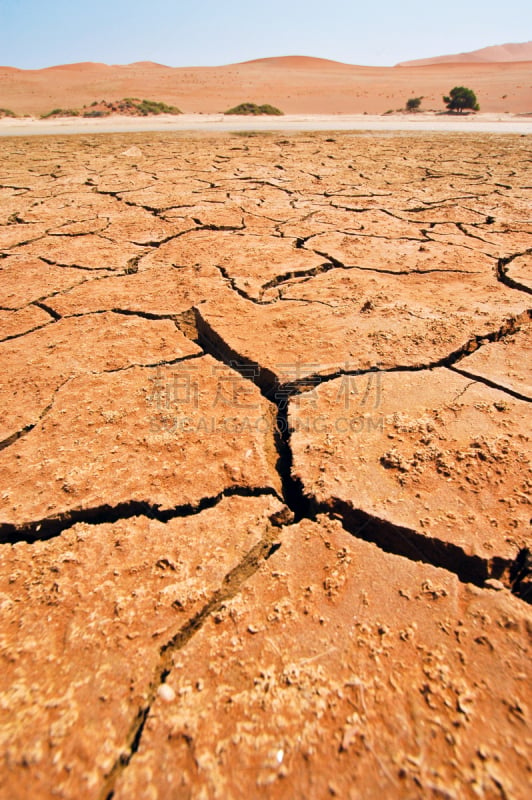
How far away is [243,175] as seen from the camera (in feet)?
13.6

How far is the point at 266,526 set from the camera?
3.15ft

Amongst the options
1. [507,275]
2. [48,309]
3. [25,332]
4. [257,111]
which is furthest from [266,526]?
[257,111]

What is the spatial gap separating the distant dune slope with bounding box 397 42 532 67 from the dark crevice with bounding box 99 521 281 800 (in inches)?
4579

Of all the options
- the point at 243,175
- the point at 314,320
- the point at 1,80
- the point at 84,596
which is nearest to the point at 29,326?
the point at 314,320

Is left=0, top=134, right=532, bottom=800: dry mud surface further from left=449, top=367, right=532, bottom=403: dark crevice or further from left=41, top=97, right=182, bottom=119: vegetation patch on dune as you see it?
left=41, top=97, right=182, bottom=119: vegetation patch on dune

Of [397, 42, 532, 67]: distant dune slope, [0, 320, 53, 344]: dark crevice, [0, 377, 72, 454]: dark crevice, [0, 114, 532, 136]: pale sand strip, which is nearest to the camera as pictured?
[0, 377, 72, 454]: dark crevice

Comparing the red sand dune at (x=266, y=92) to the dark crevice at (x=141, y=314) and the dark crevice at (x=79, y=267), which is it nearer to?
the dark crevice at (x=79, y=267)

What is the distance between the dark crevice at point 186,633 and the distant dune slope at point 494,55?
116301mm

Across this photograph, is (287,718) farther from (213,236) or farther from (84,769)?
(213,236)

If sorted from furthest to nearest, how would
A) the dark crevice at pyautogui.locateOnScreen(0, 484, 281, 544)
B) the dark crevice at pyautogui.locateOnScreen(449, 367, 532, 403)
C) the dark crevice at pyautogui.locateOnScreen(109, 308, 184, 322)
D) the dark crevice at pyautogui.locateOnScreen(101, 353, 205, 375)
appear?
the dark crevice at pyautogui.locateOnScreen(109, 308, 184, 322), the dark crevice at pyautogui.locateOnScreen(101, 353, 205, 375), the dark crevice at pyautogui.locateOnScreen(449, 367, 532, 403), the dark crevice at pyautogui.locateOnScreen(0, 484, 281, 544)

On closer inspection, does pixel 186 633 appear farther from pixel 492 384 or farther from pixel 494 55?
pixel 494 55

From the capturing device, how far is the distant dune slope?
88.7 metres

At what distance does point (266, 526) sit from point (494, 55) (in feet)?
430

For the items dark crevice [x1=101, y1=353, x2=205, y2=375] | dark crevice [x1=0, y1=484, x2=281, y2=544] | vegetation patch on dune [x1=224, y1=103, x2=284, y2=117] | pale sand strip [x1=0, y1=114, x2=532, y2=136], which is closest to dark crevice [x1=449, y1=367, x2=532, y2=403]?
dark crevice [x1=0, y1=484, x2=281, y2=544]
